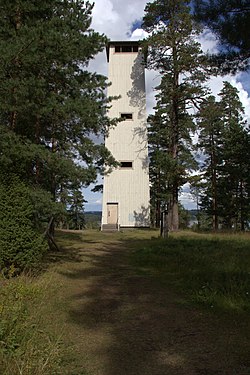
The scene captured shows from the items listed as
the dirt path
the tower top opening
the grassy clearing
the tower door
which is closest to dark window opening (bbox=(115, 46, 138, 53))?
the tower top opening

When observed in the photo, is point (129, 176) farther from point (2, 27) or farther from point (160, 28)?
point (2, 27)

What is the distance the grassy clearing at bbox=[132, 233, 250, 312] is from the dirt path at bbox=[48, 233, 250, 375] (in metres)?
0.49

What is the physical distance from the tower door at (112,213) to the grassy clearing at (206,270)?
10.8 metres

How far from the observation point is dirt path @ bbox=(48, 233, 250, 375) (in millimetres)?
3859

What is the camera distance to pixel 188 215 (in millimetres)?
52219

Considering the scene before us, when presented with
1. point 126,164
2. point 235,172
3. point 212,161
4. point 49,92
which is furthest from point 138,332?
point 212,161

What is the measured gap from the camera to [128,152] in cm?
2491

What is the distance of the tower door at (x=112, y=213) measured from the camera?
2442 cm

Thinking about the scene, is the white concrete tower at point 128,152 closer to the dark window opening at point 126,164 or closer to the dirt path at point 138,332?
the dark window opening at point 126,164

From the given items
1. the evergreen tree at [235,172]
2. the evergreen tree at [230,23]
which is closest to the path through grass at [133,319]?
the evergreen tree at [230,23]

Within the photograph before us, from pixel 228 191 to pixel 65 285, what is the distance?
25723mm

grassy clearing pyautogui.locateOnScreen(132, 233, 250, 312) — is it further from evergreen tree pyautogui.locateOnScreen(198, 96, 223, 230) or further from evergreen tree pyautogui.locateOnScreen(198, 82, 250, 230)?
evergreen tree pyautogui.locateOnScreen(198, 96, 223, 230)

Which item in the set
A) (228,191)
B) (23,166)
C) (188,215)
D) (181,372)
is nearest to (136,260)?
(23,166)

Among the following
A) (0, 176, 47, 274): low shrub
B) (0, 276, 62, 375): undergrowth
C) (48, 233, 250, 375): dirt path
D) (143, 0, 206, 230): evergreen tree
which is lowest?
(48, 233, 250, 375): dirt path
